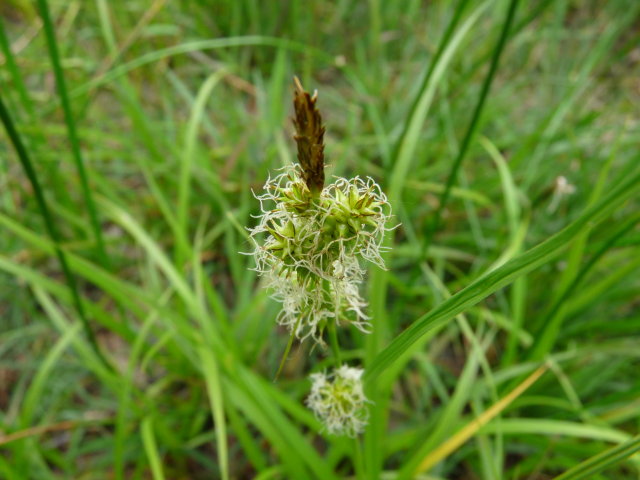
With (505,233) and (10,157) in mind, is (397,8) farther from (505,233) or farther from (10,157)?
(10,157)

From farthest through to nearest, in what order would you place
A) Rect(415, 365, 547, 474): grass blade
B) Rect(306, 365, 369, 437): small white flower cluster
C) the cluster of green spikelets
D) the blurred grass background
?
the blurred grass background
Rect(415, 365, 547, 474): grass blade
Rect(306, 365, 369, 437): small white flower cluster
the cluster of green spikelets

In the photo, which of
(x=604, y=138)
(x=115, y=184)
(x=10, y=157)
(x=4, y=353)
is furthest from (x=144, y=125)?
(x=604, y=138)

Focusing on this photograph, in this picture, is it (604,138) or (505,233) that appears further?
(604,138)

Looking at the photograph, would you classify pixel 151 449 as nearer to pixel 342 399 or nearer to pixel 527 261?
pixel 342 399

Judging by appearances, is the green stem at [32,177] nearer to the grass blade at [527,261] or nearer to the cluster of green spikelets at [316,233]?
the cluster of green spikelets at [316,233]

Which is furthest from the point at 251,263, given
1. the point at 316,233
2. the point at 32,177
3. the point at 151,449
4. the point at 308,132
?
the point at 308,132

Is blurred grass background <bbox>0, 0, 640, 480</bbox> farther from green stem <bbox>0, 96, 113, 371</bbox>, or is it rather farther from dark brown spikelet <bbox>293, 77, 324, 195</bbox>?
dark brown spikelet <bbox>293, 77, 324, 195</bbox>

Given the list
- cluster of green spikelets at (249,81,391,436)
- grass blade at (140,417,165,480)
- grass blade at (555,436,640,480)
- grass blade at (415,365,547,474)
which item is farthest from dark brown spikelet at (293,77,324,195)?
grass blade at (140,417,165,480)
